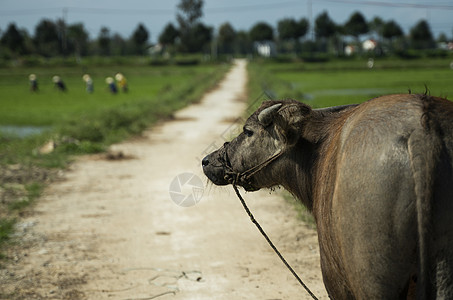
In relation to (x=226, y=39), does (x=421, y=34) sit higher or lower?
lower

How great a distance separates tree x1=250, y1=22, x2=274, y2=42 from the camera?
320 feet

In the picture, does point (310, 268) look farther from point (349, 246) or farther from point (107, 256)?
point (349, 246)

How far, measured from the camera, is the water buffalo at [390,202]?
6.87 ft

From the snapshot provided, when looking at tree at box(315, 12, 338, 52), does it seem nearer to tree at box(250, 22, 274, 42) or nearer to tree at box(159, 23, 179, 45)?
tree at box(250, 22, 274, 42)

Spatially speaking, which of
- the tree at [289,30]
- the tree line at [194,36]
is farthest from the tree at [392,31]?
the tree at [289,30]

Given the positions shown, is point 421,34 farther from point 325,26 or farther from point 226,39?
point 226,39

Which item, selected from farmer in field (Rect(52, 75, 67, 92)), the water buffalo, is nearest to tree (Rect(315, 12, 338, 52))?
farmer in field (Rect(52, 75, 67, 92))

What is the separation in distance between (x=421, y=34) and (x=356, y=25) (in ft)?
33.1

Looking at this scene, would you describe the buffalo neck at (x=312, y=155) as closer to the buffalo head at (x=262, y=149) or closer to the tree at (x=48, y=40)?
the buffalo head at (x=262, y=149)


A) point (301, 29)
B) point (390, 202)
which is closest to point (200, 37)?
point (301, 29)

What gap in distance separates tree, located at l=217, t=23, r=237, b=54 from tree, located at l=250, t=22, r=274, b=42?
745 cm

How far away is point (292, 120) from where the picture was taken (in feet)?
9.37

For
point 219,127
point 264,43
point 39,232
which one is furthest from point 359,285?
point 264,43

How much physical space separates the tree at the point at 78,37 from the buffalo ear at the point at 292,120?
8334cm
